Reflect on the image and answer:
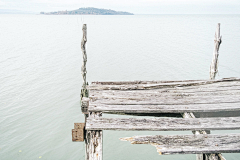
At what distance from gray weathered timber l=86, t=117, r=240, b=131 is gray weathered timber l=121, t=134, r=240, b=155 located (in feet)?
0.65

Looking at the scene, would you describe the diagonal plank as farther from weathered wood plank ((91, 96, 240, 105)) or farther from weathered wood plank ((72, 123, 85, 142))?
weathered wood plank ((72, 123, 85, 142))

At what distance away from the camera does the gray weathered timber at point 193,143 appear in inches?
121

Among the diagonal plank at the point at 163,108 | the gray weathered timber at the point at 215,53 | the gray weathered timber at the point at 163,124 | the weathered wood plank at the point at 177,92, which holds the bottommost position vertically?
Result: the gray weathered timber at the point at 163,124

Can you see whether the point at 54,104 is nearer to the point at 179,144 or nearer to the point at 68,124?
the point at 68,124

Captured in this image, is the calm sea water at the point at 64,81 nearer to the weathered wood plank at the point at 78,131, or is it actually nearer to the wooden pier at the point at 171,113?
the wooden pier at the point at 171,113

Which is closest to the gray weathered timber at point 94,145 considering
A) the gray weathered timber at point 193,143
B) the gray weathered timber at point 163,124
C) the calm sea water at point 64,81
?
the gray weathered timber at point 163,124

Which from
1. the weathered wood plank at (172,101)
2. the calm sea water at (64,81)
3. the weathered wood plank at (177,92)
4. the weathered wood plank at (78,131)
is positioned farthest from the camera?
the calm sea water at (64,81)

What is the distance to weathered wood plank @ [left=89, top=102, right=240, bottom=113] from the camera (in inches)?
164

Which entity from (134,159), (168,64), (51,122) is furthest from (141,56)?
(134,159)

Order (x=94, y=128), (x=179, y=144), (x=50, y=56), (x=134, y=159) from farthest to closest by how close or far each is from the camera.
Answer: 1. (x=50, y=56)
2. (x=134, y=159)
3. (x=94, y=128)
4. (x=179, y=144)

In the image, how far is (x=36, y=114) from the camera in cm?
872

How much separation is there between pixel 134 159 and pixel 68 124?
3.30 metres

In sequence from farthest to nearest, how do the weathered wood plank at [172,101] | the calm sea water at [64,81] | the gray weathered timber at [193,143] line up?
the calm sea water at [64,81], the weathered wood plank at [172,101], the gray weathered timber at [193,143]

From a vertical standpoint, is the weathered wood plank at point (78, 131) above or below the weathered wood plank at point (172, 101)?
below
